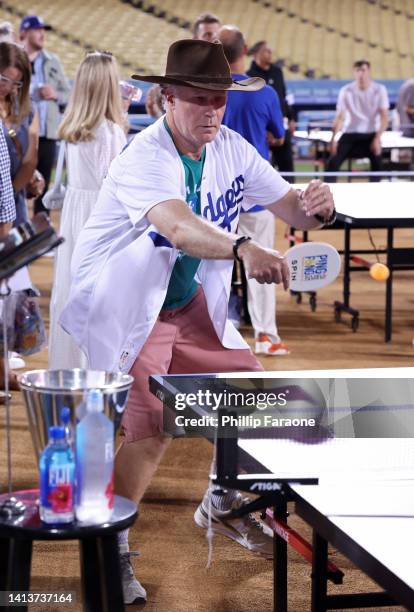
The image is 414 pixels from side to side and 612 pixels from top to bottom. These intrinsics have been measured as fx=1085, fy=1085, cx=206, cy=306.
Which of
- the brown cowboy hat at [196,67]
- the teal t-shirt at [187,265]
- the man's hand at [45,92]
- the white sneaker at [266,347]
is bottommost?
the white sneaker at [266,347]

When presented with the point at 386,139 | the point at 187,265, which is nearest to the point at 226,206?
the point at 187,265

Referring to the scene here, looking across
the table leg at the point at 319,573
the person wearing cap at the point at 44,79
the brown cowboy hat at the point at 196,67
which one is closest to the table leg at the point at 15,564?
the table leg at the point at 319,573

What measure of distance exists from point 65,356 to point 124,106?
1323 millimetres

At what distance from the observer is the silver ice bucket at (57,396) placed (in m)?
1.99

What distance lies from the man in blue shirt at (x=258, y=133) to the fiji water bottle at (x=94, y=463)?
4.45 m

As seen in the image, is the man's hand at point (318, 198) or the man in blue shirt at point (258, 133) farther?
the man in blue shirt at point (258, 133)

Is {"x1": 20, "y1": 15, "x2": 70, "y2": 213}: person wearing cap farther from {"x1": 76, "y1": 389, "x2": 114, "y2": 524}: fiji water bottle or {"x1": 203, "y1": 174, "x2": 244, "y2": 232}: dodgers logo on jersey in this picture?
{"x1": 76, "y1": 389, "x2": 114, "y2": 524}: fiji water bottle

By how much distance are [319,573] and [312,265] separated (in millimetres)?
878

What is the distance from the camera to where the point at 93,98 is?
509cm

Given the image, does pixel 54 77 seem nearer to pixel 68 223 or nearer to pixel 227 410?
pixel 68 223

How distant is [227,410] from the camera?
2383 mm

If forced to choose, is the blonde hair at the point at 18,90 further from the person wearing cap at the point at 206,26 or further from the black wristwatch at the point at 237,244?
the person wearing cap at the point at 206,26

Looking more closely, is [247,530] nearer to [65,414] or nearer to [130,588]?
[130,588]

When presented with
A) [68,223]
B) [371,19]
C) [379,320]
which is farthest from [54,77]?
[371,19]
